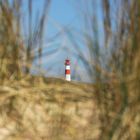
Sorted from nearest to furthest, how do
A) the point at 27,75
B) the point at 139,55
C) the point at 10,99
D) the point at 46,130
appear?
1. the point at 139,55
2. the point at 46,130
3. the point at 10,99
4. the point at 27,75

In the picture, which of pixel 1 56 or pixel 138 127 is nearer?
pixel 138 127

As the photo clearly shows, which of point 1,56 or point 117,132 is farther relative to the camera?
point 1,56

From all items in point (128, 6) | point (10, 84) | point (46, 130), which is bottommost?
point (46, 130)

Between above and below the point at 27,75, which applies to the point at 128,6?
above

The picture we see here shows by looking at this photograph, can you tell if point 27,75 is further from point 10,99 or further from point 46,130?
point 46,130

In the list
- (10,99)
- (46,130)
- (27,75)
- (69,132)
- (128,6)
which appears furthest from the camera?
(27,75)

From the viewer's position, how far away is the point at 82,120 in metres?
2.84

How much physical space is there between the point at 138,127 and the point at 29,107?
85 cm

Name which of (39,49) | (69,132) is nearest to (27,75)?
(39,49)

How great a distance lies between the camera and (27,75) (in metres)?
3.31

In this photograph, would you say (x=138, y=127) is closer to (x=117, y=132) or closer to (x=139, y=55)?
(x=117, y=132)

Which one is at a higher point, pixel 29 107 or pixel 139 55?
pixel 139 55

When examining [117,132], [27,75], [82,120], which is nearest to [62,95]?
[82,120]

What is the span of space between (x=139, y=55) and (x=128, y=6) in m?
0.26
